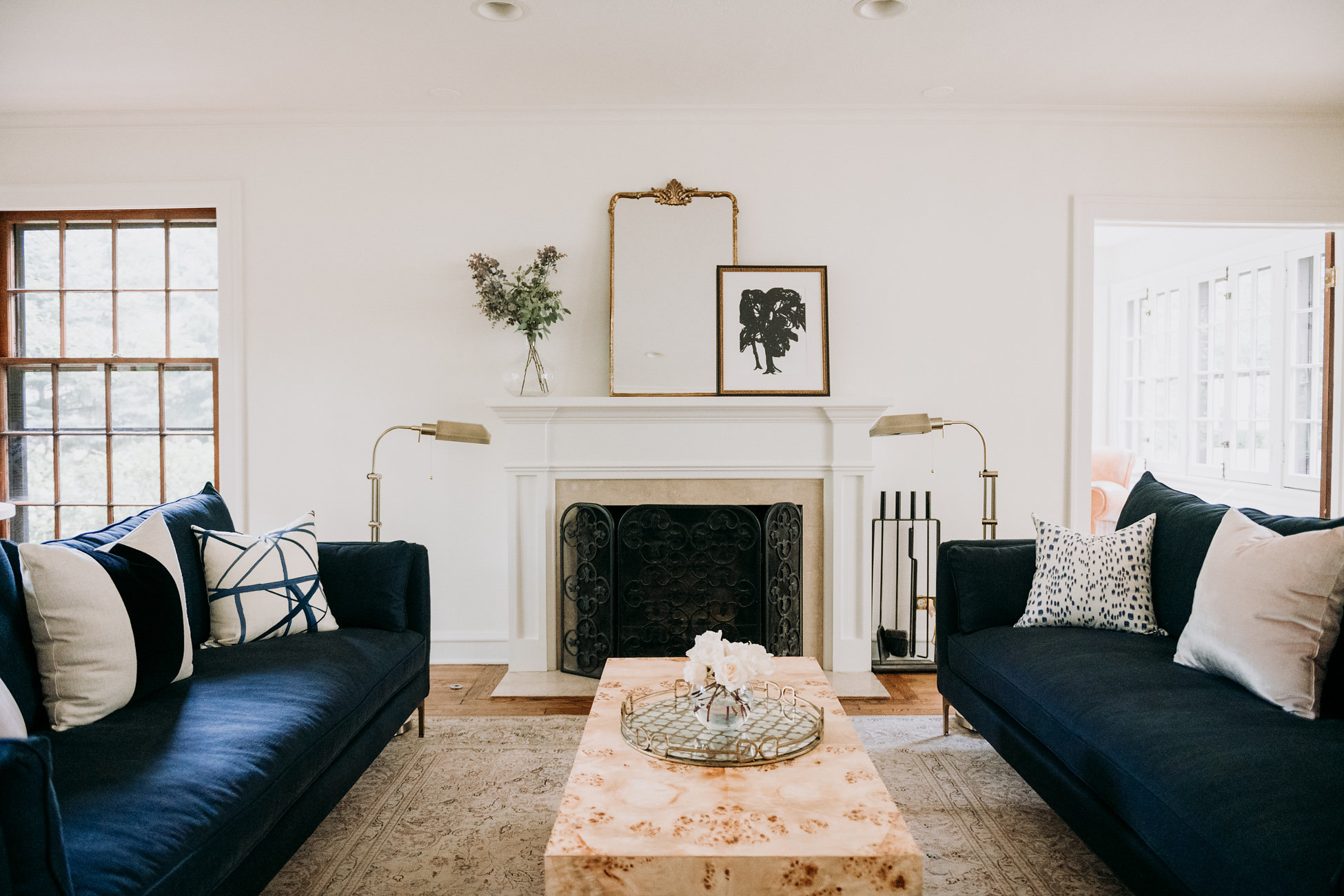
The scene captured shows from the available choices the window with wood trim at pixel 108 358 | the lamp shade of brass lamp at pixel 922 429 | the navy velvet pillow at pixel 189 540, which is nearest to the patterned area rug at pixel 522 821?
the navy velvet pillow at pixel 189 540

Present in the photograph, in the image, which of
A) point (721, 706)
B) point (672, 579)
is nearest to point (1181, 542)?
point (721, 706)

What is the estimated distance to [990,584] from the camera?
2.61 m

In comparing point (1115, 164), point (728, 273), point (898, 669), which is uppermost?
→ point (1115, 164)

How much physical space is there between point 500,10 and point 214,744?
2418 mm

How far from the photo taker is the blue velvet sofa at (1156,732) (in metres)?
1.31

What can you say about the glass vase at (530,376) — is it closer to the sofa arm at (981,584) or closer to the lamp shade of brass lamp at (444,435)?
the lamp shade of brass lamp at (444,435)

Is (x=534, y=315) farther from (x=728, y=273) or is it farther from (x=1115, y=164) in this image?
(x=1115, y=164)

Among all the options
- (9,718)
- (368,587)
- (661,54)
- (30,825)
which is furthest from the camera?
(661,54)

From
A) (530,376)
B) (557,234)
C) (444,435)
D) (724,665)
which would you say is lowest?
(724,665)

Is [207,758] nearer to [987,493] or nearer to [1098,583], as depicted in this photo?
[1098,583]

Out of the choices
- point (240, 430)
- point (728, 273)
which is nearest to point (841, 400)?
point (728, 273)

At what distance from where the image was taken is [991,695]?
7.60 feet

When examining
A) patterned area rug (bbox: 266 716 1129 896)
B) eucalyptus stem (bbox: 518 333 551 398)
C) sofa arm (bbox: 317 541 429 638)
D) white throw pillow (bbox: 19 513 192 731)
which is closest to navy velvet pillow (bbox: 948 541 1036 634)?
patterned area rug (bbox: 266 716 1129 896)

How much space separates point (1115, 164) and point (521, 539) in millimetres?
3235
